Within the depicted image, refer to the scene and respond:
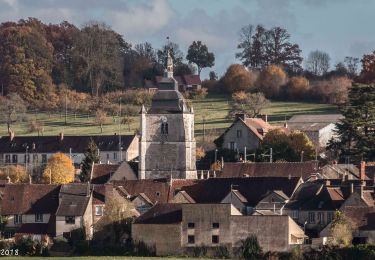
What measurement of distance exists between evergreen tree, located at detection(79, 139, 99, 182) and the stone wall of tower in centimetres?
430

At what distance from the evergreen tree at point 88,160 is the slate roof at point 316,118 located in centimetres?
1915

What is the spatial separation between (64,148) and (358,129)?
2342 cm

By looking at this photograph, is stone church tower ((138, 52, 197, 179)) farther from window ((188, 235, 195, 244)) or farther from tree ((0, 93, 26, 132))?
tree ((0, 93, 26, 132))

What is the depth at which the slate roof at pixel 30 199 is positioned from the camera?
79750 millimetres

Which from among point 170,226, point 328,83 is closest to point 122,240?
point 170,226

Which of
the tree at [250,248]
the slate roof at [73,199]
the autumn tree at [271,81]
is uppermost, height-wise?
the autumn tree at [271,81]

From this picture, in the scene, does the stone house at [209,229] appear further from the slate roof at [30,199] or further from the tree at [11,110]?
the tree at [11,110]

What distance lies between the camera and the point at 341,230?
7006 cm

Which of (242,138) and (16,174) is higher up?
(242,138)

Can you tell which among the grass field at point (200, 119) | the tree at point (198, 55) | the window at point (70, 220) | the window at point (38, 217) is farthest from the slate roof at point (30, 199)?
the tree at point (198, 55)

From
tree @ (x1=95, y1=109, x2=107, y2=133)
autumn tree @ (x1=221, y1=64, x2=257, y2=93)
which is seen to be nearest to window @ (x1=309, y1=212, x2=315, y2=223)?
tree @ (x1=95, y1=109, x2=107, y2=133)

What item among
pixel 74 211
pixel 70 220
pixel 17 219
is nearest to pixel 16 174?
pixel 17 219

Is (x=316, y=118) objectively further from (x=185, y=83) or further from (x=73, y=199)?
(x=73, y=199)

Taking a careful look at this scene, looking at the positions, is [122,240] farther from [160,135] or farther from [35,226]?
[160,135]
